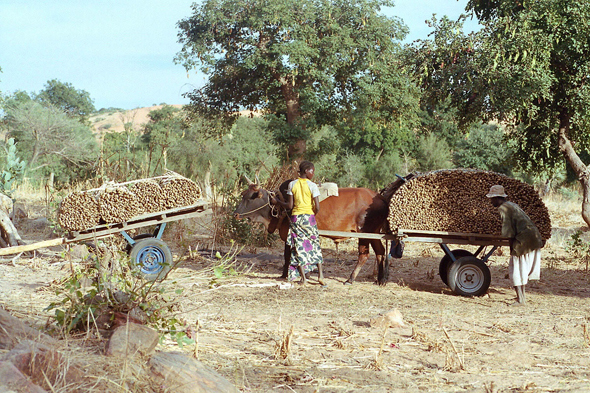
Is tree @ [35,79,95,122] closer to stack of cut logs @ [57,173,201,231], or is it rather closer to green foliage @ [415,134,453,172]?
green foliage @ [415,134,453,172]

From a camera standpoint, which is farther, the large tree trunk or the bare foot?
the large tree trunk

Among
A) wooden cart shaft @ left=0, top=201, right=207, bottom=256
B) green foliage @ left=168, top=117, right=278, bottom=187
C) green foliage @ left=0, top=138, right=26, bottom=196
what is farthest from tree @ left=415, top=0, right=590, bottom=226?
green foliage @ left=168, top=117, right=278, bottom=187

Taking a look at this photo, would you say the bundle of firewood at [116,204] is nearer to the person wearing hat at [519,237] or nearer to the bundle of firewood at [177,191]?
the bundle of firewood at [177,191]

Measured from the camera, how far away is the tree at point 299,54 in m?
19.9

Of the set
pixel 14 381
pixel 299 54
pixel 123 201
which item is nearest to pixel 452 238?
pixel 123 201

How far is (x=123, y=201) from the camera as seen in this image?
8.66 meters

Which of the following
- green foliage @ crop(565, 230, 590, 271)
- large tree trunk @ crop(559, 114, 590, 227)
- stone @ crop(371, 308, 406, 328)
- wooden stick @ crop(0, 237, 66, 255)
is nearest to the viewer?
stone @ crop(371, 308, 406, 328)

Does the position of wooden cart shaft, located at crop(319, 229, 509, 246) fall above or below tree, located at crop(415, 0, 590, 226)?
below

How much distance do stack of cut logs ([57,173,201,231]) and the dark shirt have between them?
4.55 meters

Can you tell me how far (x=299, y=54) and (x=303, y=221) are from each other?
11.7 meters

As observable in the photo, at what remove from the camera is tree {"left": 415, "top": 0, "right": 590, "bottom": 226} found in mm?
9852

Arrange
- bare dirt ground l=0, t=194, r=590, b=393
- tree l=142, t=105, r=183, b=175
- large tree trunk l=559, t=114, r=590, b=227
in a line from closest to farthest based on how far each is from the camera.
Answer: bare dirt ground l=0, t=194, r=590, b=393, large tree trunk l=559, t=114, r=590, b=227, tree l=142, t=105, r=183, b=175

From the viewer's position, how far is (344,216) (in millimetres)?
9406

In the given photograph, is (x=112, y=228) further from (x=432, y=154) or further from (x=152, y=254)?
(x=432, y=154)
